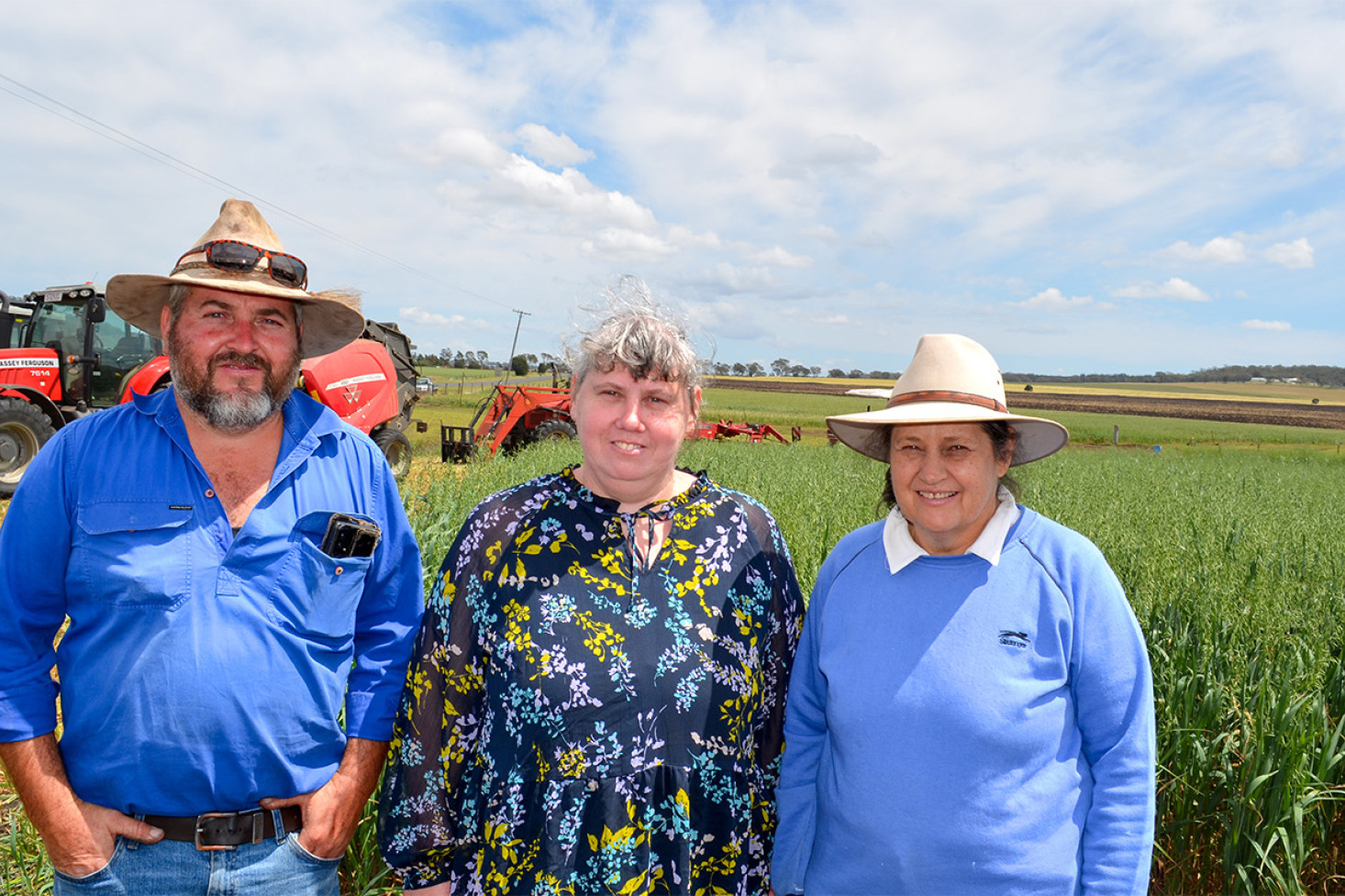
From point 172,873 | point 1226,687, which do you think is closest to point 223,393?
point 172,873

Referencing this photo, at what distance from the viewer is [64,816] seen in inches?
65.7

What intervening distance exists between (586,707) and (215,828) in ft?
2.91

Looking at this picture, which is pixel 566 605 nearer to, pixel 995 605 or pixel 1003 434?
pixel 995 605

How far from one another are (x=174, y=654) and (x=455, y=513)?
523 centimetres

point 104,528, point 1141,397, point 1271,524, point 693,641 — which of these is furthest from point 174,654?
point 1141,397

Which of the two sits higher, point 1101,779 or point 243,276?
point 243,276

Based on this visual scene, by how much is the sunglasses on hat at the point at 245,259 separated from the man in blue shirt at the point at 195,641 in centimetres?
4

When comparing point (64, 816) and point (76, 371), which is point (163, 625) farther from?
point (76, 371)

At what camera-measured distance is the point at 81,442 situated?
5.88ft

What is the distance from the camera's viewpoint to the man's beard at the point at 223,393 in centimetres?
187

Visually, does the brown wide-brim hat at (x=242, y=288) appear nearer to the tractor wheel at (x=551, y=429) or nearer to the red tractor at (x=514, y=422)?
the red tractor at (x=514, y=422)

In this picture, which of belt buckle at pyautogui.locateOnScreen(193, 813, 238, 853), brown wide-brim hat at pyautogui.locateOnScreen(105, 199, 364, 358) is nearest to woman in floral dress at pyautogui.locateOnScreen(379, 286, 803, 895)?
belt buckle at pyautogui.locateOnScreen(193, 813, 238, 853)

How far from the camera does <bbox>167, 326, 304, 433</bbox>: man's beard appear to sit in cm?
187

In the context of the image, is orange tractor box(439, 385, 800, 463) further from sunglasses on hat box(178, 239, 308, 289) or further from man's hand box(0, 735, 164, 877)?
man's hand box(0, 735, 164, 877)
